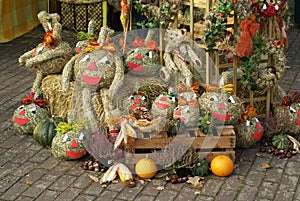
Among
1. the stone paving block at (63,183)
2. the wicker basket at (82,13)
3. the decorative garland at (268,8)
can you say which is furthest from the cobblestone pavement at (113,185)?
the wicker basket at (82,13)

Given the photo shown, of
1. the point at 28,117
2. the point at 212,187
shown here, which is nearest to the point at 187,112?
the point at 212,187

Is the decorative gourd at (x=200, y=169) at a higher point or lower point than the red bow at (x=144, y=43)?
lower

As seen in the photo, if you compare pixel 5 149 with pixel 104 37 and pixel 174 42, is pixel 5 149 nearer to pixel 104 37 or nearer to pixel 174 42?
pixel 104 37

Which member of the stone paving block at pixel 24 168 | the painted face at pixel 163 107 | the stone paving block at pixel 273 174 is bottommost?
the stone paving block at pixel 273 174

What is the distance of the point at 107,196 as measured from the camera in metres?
6.21

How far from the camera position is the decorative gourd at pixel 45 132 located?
717 cm

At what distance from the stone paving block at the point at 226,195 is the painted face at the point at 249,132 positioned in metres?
0.95

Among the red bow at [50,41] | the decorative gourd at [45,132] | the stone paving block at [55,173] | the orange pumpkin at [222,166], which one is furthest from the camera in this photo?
the red bow at [50,41]

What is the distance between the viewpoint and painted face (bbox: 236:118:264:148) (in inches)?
275

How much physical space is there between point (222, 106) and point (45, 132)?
81.4 inches

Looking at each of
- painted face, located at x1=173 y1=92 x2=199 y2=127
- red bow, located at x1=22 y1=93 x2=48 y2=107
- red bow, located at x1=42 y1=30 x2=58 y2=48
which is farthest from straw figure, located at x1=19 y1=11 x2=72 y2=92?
painted face, located at x1=173 y1=92 x2=199 y2=127

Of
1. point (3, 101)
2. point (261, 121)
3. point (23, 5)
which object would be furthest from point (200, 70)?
point (23, 5)

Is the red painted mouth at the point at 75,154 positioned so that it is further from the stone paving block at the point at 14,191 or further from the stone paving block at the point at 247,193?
the stone paving block at the point at 247,193

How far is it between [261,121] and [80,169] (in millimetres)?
2230
